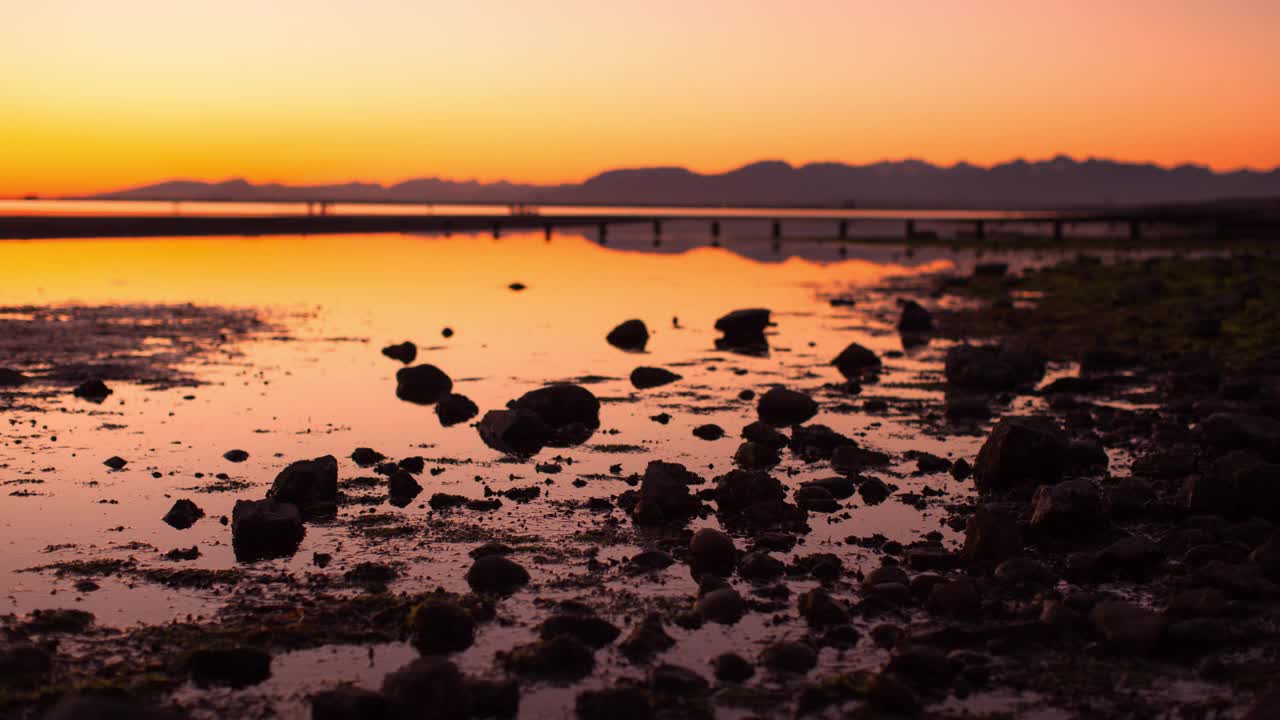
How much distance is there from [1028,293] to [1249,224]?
6601 centimetres

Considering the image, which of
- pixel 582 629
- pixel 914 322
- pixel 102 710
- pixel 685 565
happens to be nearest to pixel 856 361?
pixel 914 322

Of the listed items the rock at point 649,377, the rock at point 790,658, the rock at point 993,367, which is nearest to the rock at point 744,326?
the rock at point 993,367

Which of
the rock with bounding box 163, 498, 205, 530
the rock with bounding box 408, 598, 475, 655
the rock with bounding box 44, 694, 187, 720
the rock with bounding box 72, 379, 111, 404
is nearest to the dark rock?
the rock with bounding box 72, 379, 111, 404

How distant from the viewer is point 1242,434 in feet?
47.9

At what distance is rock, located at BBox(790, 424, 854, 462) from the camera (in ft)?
50.9

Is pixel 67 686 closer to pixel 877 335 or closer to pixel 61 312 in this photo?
pixel 877 335

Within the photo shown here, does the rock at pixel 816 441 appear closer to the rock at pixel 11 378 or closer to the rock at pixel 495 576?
the rock at pixel 495 576

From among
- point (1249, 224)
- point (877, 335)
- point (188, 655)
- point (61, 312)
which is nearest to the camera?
point (188, 655)

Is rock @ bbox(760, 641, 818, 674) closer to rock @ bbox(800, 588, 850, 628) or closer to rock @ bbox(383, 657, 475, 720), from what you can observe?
rock @ bbox(800, 588, 850, 628)

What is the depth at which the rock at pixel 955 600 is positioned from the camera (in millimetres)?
9258

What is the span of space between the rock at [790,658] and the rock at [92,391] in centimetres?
1442

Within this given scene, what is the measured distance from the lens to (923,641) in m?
8.59

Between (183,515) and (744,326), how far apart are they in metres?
18.3

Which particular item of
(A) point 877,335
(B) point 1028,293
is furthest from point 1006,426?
(B) point 1028,293
